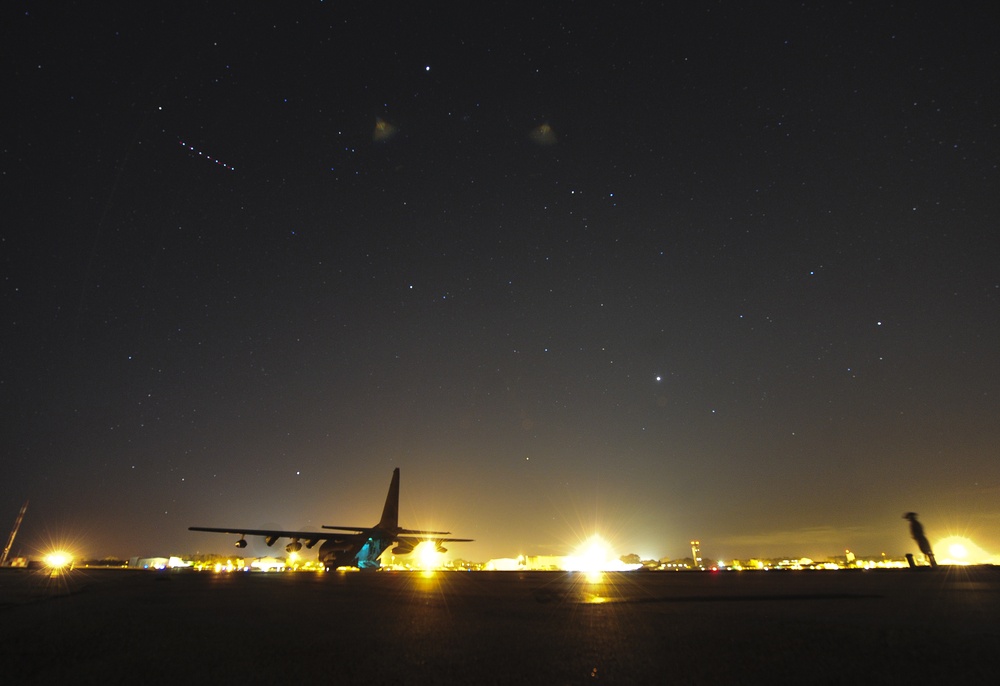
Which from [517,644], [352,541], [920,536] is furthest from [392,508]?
[517,644]

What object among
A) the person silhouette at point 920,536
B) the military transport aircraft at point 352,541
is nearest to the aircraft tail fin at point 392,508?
the military transport aircraft at point 352,541

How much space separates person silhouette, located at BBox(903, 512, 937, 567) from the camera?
808 inches

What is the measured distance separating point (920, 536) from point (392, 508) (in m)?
43.4

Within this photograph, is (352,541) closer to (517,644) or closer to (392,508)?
(392,508)

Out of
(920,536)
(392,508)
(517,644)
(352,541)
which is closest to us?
(517,644)

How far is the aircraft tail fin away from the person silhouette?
41.9 meters

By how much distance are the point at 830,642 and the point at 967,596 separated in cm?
679

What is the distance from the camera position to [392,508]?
50.7m

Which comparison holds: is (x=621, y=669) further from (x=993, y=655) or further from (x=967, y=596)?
(x=967, y=596)

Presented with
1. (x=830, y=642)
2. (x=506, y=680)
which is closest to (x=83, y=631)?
(x=506, y=680)

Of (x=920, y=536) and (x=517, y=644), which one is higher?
(x=920, y=536)

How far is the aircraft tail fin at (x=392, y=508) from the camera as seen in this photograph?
49.7m

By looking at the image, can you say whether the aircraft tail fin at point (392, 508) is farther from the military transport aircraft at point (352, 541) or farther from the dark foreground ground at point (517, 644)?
the dark foreground ground at point (517, 644)

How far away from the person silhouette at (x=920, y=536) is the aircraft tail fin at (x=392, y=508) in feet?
137
